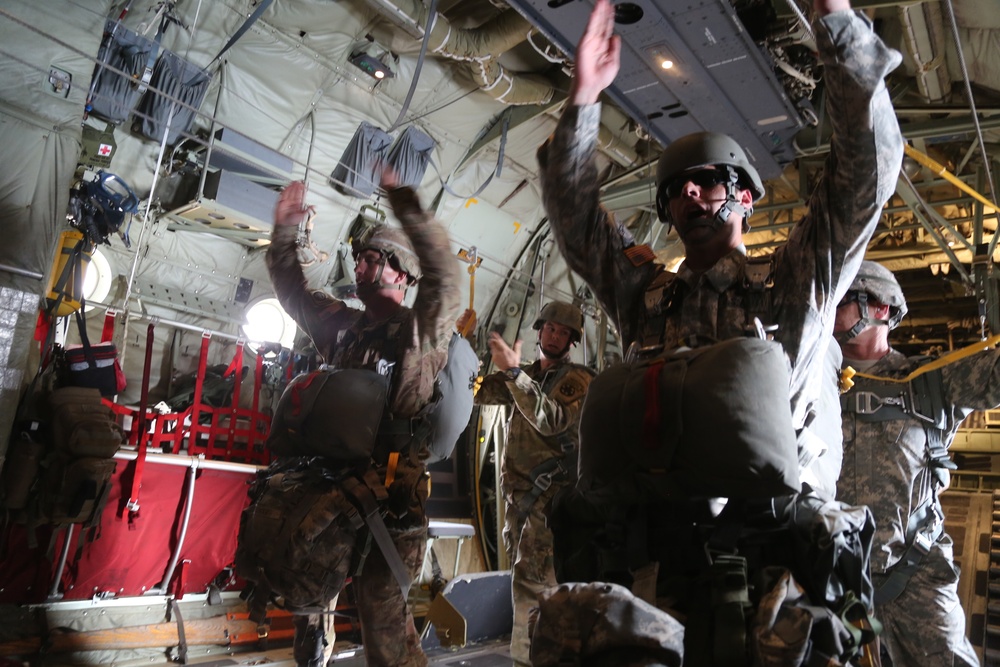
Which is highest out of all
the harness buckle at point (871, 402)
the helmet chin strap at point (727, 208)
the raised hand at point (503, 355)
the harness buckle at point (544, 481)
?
the helmet chin strap at point (727, 208)

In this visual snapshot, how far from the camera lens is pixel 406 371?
3291 mm

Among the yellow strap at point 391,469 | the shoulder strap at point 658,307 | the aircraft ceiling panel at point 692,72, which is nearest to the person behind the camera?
the shoulder strap at point 658,307

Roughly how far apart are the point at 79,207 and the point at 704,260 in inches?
163

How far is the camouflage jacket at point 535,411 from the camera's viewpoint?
13.5 ft

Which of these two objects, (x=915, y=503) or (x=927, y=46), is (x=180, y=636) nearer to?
(x=915, y=503)

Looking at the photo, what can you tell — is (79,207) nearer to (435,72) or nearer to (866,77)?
(435,72)

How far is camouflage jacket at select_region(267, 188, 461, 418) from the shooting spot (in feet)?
10.0

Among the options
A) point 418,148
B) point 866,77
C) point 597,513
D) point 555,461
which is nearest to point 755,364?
point 597,513

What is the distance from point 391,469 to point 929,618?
8.51ft

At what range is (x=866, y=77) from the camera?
5.42 feet

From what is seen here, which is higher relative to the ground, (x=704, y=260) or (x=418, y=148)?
(x=418, y=148)

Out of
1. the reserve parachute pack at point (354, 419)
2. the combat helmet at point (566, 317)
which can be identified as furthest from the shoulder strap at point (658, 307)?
the combat helmet at point (566, 317)

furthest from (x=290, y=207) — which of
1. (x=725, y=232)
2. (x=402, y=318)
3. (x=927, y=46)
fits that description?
(x=927, y=46)

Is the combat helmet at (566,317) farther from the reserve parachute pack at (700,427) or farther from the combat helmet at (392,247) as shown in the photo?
the reserve parachute pack at (700,427)
